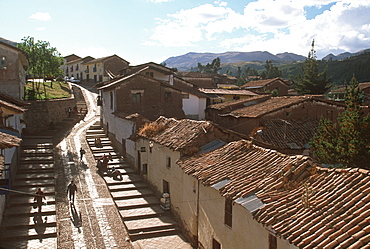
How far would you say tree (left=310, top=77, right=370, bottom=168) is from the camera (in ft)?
49.8

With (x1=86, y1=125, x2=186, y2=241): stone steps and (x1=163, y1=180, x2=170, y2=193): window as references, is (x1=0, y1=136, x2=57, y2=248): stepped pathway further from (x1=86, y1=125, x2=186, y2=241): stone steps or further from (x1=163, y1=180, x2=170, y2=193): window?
(x1=163, y1=180, x2=170, y2=193): window

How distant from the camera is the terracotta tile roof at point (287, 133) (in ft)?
67.9

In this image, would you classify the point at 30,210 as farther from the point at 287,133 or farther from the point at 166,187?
the point at 287,133

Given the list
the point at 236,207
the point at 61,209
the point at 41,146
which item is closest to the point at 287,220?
the point at 236,207

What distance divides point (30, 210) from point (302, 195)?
14.0 metres

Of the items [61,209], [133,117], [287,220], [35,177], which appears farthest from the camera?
[133,117]

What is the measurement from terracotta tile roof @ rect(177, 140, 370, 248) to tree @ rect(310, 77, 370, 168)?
18.9ft

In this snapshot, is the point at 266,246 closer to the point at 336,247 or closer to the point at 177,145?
the point at 336,247

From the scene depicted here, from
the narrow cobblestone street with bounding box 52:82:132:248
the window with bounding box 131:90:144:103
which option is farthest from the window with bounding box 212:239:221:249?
the window with bounding box 131:90:144:103

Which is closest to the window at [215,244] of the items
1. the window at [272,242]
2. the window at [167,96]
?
the window at [272,242]

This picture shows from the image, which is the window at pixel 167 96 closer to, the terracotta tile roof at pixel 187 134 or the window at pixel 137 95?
the window at pixel 137 95

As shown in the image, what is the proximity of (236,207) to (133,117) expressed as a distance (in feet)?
46.5

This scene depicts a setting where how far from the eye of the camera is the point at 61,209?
17.3m

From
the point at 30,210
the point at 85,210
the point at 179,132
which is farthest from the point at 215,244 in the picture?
the point at 30,210
